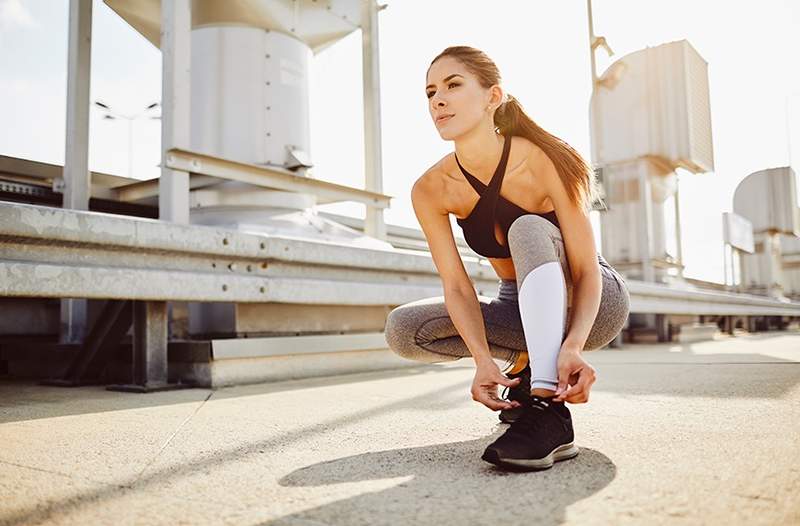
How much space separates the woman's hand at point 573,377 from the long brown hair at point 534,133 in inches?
17.3

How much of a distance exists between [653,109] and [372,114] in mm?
4885

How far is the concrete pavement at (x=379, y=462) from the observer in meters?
0.94

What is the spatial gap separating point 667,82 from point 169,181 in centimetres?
678

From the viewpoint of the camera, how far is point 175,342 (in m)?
2.84

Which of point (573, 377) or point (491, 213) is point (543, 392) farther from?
point (491, 213)

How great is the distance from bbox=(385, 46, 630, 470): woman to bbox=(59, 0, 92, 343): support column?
6.82 feet

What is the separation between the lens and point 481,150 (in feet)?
5.51

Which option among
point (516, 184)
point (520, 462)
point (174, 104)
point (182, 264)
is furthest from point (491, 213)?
point (174, 104)

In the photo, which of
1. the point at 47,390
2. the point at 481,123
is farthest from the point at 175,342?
the point at 481,123

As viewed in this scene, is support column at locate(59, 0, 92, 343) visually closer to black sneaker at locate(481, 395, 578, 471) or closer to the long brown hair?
the long brown hair

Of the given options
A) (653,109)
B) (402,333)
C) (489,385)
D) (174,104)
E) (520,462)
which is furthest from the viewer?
(653,109)

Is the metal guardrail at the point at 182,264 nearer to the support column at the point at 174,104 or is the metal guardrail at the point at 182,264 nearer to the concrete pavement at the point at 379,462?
the support column at the point at 174,104

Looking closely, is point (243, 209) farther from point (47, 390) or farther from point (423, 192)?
point (423, 192)

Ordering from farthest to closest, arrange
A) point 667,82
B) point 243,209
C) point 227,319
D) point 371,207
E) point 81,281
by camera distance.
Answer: point 667,82 < point 371,207 < point 243,209 < point 227,319 < point 81,281
